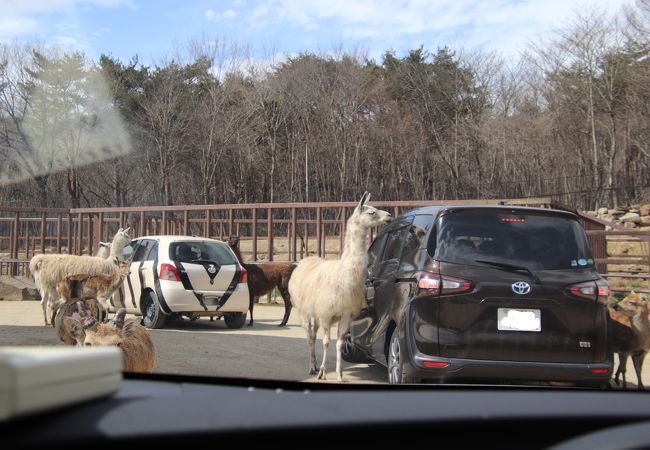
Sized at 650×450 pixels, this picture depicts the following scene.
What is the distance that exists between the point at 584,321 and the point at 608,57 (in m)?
29.6

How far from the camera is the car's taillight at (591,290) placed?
241 inches

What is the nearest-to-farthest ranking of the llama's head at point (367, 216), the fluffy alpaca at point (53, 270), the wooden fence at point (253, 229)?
1. the llama's head at point (367, 216)
2. the fluffy alpaca at point (53, 270)
3. the wooden fence at point (253, 229)

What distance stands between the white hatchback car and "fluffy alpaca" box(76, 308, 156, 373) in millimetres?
6505

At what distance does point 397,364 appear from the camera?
676cm

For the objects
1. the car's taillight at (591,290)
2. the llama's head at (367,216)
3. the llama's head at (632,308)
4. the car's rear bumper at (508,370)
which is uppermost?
the llama's head at (367,216)

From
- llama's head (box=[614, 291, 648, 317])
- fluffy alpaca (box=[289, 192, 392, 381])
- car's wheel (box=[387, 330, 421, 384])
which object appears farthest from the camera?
fluffy alpaca (box=[289, 192, 392, 381])

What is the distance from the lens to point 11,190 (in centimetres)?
3756

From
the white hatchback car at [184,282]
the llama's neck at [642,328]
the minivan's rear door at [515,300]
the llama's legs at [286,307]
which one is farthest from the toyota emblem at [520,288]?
the llama's legs at [286,307]

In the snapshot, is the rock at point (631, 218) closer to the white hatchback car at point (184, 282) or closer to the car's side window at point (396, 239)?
the white hatchback car at point (184, 282)

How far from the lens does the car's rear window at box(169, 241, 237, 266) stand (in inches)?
523

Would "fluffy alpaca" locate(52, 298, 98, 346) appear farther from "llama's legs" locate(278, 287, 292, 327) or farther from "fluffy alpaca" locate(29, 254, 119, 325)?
"llama's legs" locate(278, 287, 292, 327)

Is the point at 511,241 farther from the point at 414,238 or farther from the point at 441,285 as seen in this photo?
the point at 414,238

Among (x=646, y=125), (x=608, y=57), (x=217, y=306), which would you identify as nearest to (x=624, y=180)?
(x=646, y=125)

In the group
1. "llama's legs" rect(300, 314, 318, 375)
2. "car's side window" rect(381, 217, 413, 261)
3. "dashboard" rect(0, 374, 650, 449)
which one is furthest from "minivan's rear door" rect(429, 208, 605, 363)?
"dashboard" rect(0, 374, 650, 449)
